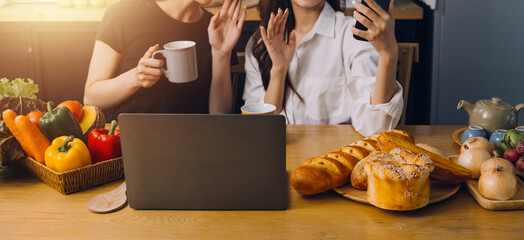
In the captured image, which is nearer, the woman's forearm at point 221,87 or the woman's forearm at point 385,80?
the woman's forearm at point 385,80

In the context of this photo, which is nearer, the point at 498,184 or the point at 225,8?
the point at 498,184

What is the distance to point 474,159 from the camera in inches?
36.4

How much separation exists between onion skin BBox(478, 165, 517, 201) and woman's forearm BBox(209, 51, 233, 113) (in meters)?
1.19

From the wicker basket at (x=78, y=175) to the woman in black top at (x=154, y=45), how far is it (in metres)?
0.77

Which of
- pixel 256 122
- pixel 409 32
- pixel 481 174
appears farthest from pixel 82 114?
pixel 409 32

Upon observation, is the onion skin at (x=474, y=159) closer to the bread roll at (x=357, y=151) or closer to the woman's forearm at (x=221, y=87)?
the bread roll at (x=357, y=151)

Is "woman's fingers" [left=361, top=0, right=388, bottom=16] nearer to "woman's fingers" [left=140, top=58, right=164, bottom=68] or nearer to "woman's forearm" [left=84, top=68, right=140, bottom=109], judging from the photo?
"woman's fingers" [left=140, top=58, right=164, bottom=68]

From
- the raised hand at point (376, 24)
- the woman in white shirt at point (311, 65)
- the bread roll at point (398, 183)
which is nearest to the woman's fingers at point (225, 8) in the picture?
the woman in white shirt at point (311, 65)

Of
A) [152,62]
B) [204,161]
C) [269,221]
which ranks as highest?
[152,62]

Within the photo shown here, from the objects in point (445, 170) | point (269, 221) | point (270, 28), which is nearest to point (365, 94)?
point (270, 28)

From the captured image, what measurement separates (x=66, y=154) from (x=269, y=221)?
45cm

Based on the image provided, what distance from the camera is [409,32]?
2.65m

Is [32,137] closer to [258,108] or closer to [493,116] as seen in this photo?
[258,108]

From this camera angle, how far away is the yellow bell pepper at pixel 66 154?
947 mm
